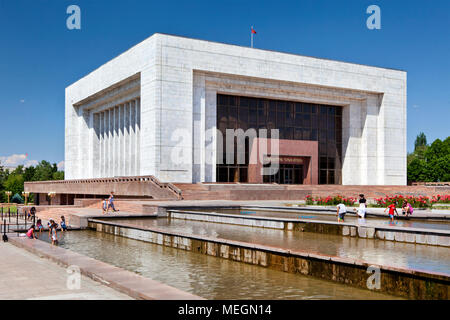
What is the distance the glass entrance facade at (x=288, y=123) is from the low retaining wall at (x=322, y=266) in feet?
93.2

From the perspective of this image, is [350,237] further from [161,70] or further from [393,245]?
[161,70]

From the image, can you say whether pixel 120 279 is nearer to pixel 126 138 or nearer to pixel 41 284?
pixel 41 284

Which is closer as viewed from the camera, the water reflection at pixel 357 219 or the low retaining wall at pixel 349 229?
the low retaining wall at pixel 349 229

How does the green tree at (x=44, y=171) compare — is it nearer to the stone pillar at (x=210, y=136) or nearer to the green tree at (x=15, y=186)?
the green tree at (x=15, y=186)

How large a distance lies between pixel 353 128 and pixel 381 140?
3.13 metres

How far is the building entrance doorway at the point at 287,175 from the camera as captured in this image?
144ft

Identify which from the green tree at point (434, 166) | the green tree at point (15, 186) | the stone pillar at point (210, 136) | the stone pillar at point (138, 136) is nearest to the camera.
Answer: the stone pillar at point (210, 136)

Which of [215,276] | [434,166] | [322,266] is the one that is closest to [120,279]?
[215,276]

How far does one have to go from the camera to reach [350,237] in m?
13.8

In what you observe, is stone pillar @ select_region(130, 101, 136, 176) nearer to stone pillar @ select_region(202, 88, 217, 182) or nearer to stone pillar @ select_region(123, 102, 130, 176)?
stone pillar @ select_region(123, 102, 130, 176)

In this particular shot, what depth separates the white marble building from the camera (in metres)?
37.8

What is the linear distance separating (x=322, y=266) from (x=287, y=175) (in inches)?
1417

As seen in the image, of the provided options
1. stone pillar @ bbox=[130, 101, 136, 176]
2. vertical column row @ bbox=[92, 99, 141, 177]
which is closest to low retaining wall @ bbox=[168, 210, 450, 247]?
vertical column row @ bbox=[92, 99, 141, 177]

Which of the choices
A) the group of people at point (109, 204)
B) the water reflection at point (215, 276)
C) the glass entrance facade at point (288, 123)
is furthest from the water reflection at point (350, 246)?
the glass entrance facade at point (288, 123)
